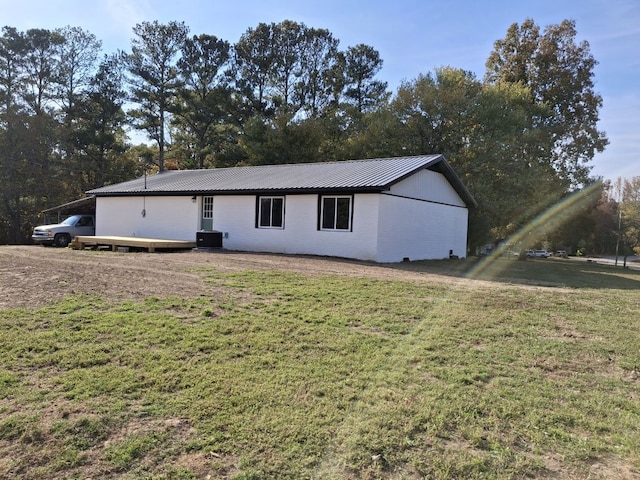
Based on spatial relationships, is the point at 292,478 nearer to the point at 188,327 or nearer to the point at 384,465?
the point at 384,465

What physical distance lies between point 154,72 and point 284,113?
37.2ft

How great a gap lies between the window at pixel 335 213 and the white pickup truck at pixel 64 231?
13.1 meters

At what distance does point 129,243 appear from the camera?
55.4 ft

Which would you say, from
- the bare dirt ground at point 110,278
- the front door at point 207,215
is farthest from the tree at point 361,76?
the bare dirt ground at point 110,278

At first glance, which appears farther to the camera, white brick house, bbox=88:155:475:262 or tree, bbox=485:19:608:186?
tree, bbox=485:19:608:186

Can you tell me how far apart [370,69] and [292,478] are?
134 feet

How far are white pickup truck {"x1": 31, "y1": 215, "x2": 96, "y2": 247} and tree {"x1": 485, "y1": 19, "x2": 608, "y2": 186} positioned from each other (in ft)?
92.8

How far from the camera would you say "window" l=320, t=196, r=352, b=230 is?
1509 centimetres

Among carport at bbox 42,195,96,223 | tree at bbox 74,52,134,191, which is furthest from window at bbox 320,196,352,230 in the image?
tree at bbox 74,52,134,191

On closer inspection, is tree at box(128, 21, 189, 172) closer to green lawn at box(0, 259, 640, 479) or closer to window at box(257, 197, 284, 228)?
window at box(257, 197, 284, 228)

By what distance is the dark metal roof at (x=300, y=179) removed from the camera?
15.0m

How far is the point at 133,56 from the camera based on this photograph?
3506cm

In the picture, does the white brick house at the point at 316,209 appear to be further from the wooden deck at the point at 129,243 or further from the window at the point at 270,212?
the wooden deck at the point at 129,243

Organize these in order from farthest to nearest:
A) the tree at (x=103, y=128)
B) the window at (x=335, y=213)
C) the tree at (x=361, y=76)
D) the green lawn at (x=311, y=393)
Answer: the tree at (x=361, y=76), the tree at (x=103, y=128), the window at (x=335, y=213), the green lawn at (x=311, y=393)
